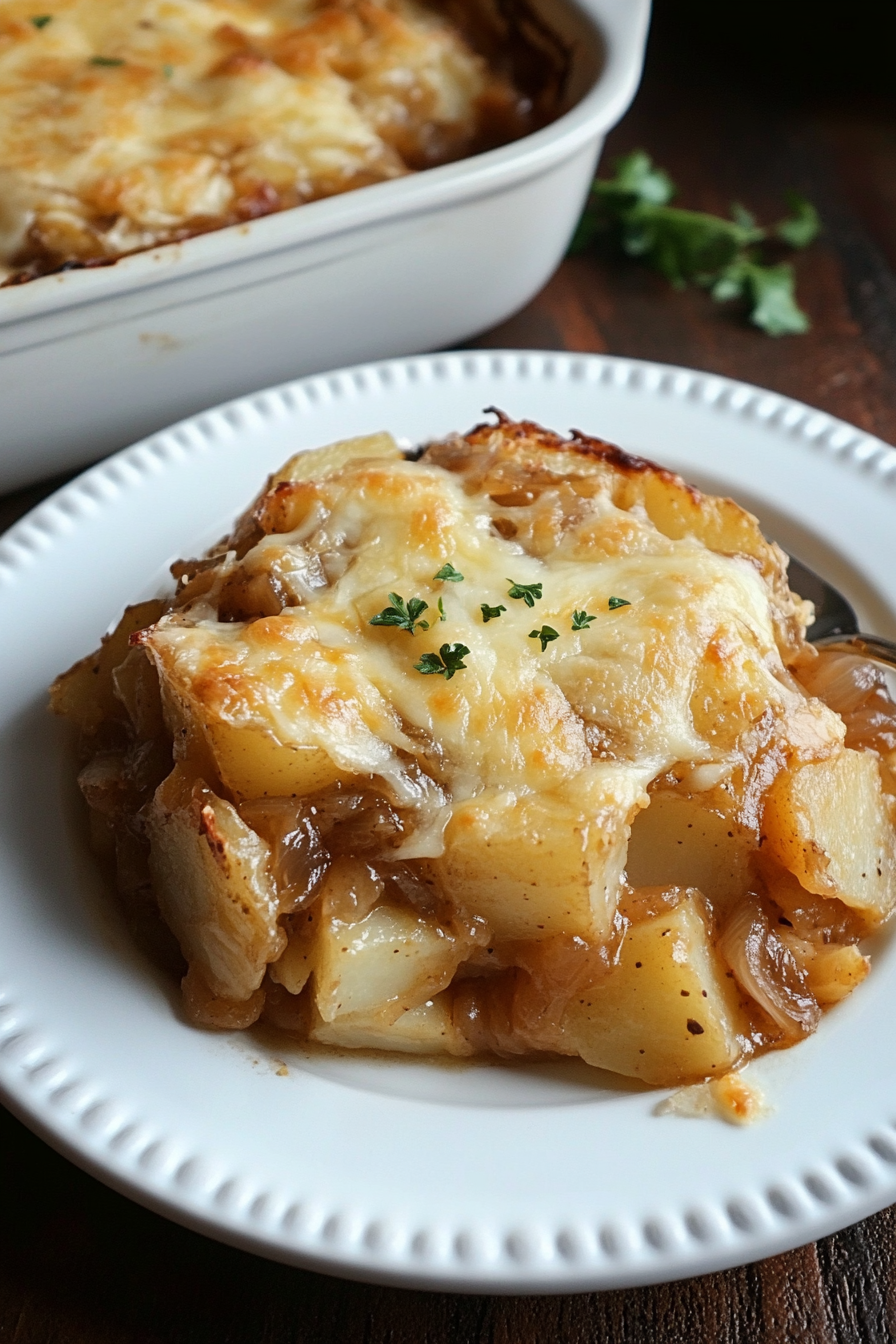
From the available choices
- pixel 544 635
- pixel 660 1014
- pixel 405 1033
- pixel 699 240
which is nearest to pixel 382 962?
pixel 405 1033

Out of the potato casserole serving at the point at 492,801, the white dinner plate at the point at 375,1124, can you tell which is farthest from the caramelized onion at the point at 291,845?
the white dinner plate at the point at 375,1124

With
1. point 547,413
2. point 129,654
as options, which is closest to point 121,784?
point 129,654

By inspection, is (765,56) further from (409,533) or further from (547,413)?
(409,533)

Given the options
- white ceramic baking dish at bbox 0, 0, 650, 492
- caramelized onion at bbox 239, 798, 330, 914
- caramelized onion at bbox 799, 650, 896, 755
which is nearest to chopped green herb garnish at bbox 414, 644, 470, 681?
caramelized onion at bbox 239, 798, 330, 914

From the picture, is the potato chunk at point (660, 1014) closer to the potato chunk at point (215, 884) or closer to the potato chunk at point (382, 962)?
the potato chunk at point (382, 962)

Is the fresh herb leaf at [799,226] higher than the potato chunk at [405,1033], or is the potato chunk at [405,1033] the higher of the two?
the fresh herb leaf at [799,226]

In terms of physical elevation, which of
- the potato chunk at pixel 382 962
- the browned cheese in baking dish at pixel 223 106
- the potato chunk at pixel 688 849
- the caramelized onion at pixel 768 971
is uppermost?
the browned cheese in baking dish at pixel 223 106

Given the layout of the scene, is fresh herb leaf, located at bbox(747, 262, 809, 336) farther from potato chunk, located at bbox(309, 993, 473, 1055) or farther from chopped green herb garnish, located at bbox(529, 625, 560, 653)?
potato chunk, located at bbox(309, 993, 473, 1055)

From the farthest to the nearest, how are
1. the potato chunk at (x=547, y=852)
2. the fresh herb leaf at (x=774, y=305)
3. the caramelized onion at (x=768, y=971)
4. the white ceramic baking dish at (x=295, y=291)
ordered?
1. the fresh herb leaf at (x=774, y=305)
2. the white ceramic baking dish at (x=295, y=291)
3. the caramelized onion at (x=768, y=971)
4. the potato chunk at (x=547, y=852)
